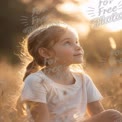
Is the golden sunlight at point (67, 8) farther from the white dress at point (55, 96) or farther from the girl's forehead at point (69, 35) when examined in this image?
the white dress at point (55, 96)

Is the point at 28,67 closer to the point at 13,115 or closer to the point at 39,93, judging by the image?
the point at 39,93

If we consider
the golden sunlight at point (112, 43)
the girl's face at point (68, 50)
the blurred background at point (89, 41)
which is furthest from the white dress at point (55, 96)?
the golden sunlight at point (112, 43)

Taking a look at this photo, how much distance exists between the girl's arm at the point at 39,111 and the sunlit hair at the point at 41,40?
187 mm

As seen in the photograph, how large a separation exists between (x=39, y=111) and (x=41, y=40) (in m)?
0.34

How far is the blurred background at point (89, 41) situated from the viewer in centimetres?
223

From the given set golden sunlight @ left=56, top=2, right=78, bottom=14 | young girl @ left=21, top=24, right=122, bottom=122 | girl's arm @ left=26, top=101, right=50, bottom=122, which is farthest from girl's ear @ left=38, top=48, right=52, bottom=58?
golden sunlight @ left=56, top=2, right=78, bottom=14

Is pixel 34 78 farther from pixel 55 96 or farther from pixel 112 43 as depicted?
pixel 112 43

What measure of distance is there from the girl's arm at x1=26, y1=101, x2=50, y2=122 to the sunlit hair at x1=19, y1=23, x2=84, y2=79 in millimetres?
187

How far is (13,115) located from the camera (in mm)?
2168

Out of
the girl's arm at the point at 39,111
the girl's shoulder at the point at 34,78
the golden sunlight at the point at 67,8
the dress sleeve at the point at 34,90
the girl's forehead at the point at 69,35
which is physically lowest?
the girl's arm at the point at 39,111

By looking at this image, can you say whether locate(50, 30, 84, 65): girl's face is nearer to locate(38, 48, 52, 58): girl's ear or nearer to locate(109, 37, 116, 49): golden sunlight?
locate(38, 48, 52, 58): girl's ear

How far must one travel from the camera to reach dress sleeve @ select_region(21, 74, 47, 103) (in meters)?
1.67

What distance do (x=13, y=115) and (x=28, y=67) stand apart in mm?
424

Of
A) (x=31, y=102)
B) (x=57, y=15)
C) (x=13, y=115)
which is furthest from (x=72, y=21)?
(x=31, y=102)
